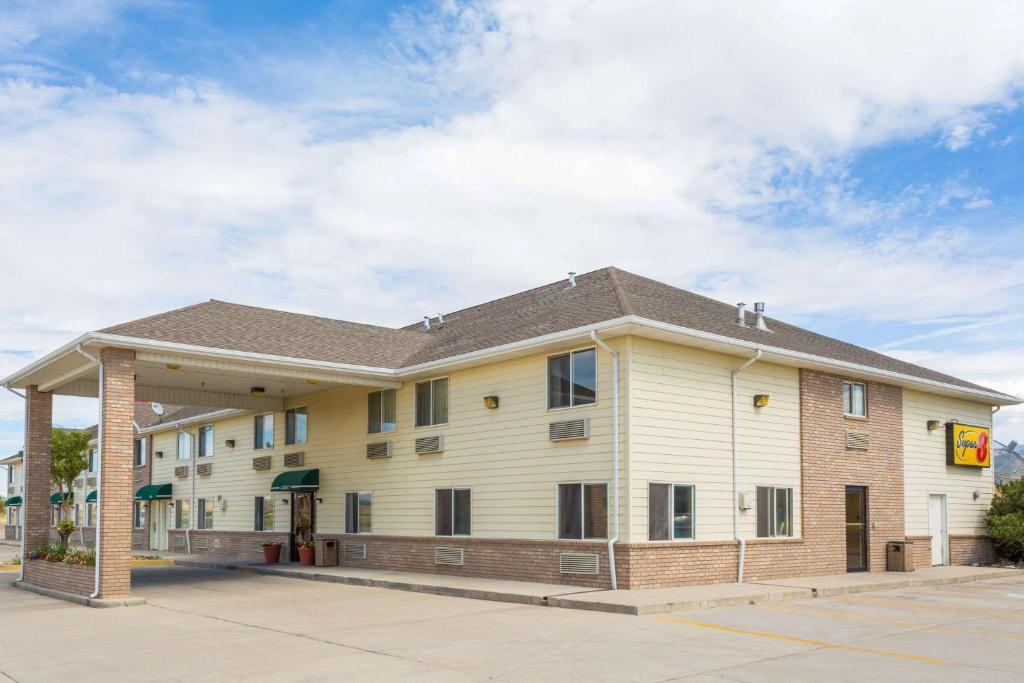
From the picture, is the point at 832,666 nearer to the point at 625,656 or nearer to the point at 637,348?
the point at 625,656

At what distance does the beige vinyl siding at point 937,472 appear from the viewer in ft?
75.7

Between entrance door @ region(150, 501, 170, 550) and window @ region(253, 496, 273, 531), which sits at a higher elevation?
window @ region(253, 496, 273, 531)

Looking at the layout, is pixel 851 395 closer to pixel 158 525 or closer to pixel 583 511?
pixel 583 511

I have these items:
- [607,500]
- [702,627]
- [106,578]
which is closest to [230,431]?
[106,578]

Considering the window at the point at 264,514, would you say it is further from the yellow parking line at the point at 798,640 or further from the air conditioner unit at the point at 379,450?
the yellow parking line at the point at 798,640

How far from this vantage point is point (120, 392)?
1700 cm

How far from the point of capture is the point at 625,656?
34.1ft

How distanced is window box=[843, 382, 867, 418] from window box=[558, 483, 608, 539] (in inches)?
286

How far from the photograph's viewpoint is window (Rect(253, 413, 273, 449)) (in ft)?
90.6

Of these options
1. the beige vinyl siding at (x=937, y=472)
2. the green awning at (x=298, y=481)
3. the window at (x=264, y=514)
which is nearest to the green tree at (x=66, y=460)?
the window at (x=264, y=514)

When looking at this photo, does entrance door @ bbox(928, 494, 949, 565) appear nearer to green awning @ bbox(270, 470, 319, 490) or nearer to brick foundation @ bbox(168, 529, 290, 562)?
green awning @ bbox(270, 470, 319, 490)

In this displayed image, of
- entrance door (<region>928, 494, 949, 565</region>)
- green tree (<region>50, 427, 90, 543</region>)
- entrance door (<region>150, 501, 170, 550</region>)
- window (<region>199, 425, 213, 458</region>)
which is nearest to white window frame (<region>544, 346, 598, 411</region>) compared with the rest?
entrance door (<region>928, 494, 949, 565</region>)

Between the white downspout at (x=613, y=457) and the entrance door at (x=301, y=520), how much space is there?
10987 mm

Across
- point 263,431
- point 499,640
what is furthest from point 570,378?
point 263,431
